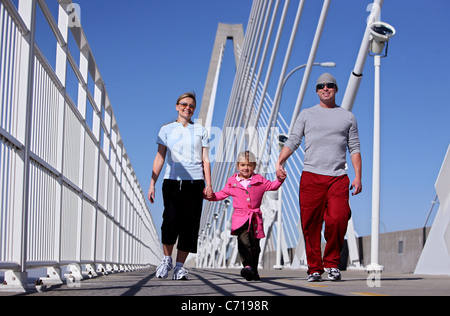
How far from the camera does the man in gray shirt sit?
592 cm

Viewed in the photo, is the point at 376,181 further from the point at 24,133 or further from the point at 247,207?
the point at 24,133

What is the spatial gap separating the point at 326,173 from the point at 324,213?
35 cm

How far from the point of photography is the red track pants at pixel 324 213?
19.4 feet

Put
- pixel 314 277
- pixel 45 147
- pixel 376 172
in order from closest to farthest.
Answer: pixel 45 147 → pixel 314 277 → pixel 376 172

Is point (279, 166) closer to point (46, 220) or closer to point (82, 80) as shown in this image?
point (46, 220)

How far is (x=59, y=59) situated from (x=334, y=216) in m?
2.67

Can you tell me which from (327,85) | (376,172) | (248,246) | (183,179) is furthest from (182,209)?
(376,172)

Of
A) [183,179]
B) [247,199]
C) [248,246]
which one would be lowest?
[248,246]

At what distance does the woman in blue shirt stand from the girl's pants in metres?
0.42

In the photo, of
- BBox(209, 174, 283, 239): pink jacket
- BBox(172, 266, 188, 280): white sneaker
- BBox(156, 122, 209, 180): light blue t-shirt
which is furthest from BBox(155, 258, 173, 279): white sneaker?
BBox(156, 122, 209, 180): light blue t-shirt

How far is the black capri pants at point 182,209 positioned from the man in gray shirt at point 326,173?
31.8 inches

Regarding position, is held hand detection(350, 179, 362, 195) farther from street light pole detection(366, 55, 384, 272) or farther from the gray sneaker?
street light pole detection(366, 55, 384, 272)

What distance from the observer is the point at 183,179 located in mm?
6234

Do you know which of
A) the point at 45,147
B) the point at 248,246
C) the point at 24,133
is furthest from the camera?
the point at 248,246
